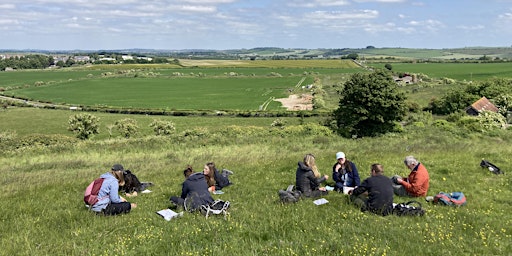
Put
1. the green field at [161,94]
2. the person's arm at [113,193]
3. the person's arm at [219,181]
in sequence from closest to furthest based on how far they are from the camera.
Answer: the person's arm at [113,193] → the person's arm at [219,181] → the green field at [161,94]

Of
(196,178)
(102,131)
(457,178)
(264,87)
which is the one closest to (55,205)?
(196,178)

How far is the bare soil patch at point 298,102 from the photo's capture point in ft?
238

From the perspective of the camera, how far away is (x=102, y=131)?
5450cm

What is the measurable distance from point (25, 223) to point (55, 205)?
1584mm

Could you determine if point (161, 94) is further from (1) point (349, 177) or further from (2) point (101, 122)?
(1) point (349, 177)

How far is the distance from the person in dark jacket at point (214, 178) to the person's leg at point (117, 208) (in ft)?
8.51

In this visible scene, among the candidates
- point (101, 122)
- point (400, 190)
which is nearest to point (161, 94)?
point (101, 122)

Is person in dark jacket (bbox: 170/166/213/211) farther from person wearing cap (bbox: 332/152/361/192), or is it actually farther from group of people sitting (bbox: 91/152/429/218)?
person wearing cap (bbox: 332/152/361/192)

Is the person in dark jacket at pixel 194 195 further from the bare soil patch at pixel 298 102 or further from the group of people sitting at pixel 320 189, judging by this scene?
the bare soil patch at pixel 298 102

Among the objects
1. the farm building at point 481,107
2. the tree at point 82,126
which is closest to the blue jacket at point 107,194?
the tree at point 82,126

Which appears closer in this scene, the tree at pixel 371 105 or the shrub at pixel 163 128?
the tree at pixel 371 105

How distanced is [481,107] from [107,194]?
51997 mm

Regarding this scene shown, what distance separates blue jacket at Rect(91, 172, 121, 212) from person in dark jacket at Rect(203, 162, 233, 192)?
2.74 m

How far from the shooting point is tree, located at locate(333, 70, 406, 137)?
36.3m
